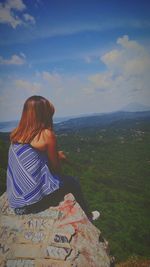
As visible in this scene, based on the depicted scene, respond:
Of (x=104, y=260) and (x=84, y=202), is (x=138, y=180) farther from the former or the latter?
(x=104, y=260)

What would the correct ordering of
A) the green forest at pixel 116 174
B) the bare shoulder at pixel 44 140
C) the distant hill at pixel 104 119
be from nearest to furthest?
the bare shoulder at pixel 44 140, the green forest at pixel 116 174, the distant hill at pixel 104 119

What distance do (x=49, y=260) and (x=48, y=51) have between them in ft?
8.01

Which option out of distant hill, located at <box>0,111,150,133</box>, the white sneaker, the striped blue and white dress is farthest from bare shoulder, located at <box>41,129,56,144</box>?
A: the white sneaker

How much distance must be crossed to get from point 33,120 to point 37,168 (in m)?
0.51

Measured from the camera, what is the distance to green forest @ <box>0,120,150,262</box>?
11.2 feet

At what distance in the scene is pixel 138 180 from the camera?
3.76 m

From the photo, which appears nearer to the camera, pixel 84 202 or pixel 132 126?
pixel 84 202

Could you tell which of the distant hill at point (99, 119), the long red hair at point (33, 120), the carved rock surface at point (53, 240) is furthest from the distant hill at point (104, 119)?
the carved rock surface at point (53, 240)

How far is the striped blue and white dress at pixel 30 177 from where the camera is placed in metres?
3.29

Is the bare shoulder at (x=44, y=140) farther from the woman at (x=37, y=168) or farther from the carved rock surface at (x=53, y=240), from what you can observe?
the carved rock surface at (x=53, y=240)

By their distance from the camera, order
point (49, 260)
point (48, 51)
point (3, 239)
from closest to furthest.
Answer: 1. point (49, 260)
2. point (3, 239)
3. point (48, 51)

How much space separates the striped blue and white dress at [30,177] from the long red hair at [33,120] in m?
0.10

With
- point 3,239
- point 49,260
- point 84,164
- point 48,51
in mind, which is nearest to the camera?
point 49,260

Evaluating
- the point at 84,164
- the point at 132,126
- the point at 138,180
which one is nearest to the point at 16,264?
the point at 84,164
